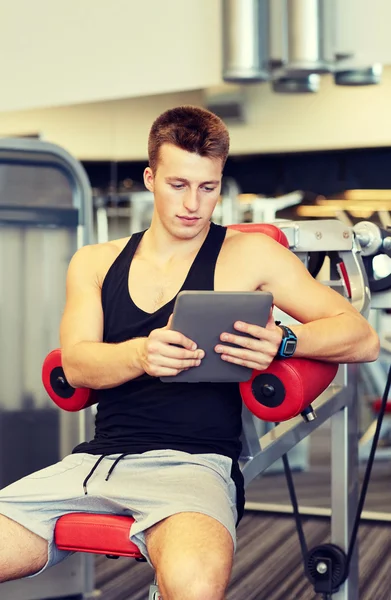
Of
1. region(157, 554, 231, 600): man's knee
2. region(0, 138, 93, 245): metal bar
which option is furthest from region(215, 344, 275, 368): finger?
region(0, 138, 93, 245): metal bar

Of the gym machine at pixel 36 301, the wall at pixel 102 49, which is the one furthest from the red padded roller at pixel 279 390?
the wall at pixel 102 49

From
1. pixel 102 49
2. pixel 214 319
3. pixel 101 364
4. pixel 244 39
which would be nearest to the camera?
pixel 214 319

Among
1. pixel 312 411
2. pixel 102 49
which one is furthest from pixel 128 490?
pixel 102 49

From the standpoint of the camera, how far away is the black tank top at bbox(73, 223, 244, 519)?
1.89m

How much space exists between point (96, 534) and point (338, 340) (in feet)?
2.04

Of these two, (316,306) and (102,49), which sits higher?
(102,49)

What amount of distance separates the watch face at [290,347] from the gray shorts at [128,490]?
272 mm

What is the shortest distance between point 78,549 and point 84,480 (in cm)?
14

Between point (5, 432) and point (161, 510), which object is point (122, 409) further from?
point (5, 432)

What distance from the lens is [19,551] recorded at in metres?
1.78

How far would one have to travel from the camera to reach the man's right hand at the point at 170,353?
5.49 feet

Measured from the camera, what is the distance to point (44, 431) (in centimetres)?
303

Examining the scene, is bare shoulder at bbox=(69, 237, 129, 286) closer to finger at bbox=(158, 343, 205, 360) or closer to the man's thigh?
finger at bbox=(158, 343, 205, 360)

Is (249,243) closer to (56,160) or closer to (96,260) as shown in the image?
(96,260)
